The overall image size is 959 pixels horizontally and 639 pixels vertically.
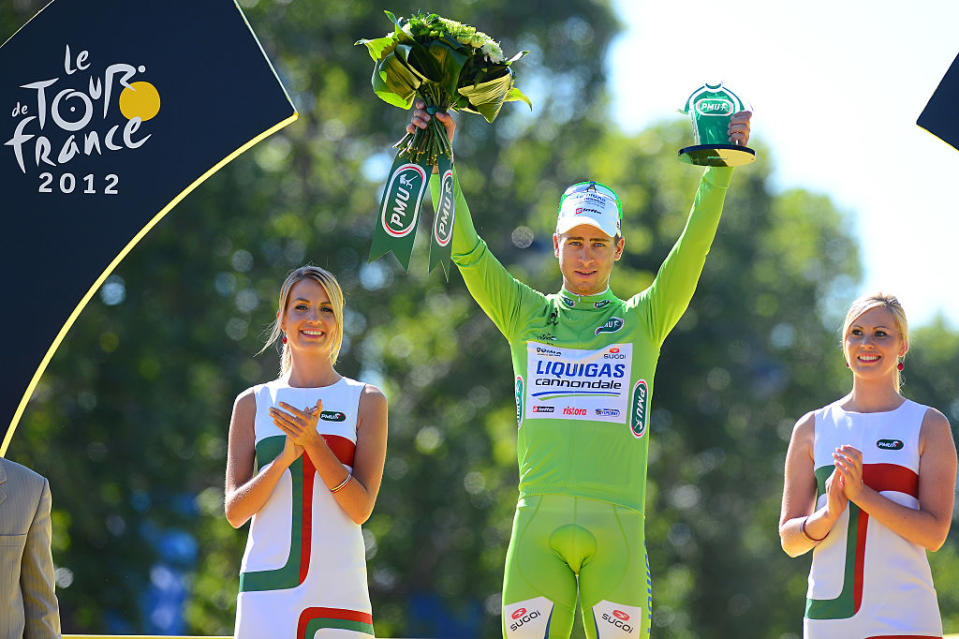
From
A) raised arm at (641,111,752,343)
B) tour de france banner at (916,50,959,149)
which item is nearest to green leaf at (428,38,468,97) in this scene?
raised arm at (641,111,752,343)

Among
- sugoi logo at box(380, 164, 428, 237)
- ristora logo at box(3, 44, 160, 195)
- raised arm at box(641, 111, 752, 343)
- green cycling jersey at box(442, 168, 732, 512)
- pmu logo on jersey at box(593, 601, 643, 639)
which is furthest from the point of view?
ristora logo at box(3, 44, 160, 195)

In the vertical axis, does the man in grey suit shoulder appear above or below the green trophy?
below

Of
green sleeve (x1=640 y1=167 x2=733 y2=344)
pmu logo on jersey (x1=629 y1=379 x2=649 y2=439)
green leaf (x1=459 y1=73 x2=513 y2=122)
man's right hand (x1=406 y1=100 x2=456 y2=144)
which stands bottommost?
pmu logo on jersey (x1=629 y1=379 x2=649 y2=439)

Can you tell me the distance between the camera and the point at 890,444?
4.24 m

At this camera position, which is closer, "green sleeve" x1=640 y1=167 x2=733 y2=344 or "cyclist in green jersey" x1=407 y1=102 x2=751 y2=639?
"cyclist in green jersey" x1=407 y1=102 x2=751 y2=639

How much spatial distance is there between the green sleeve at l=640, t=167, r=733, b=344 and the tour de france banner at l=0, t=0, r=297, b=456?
169cm

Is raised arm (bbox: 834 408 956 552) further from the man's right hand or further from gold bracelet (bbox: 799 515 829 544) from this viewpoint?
the man's right hand

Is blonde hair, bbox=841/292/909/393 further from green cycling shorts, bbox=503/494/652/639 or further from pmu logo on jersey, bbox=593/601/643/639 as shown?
pmu logo on jersey, bbox=593/601/643/639

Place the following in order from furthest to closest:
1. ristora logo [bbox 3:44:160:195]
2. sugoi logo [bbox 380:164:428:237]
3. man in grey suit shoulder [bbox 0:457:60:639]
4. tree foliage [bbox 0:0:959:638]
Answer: tree foliage [bbox 0:0:959:638] < ristora logo [bbox 3:44:160:195] < sugoi logo [bbox 380:164:428:237] < man in grey suit shoulder [bbox 0:457:60:639]

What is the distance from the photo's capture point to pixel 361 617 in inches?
167

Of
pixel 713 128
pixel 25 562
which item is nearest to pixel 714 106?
pixel 713 128

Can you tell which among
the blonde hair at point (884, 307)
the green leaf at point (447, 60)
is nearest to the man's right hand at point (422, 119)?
the green leaf at point (447, 60)

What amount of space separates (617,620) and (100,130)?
291 centimetres

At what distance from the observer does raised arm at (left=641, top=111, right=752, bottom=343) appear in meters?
4.64
